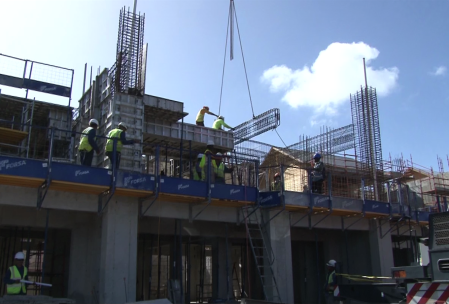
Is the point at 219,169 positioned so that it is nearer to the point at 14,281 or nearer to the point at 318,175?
the point at 318,175

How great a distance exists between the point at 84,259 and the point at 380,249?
38.9ft

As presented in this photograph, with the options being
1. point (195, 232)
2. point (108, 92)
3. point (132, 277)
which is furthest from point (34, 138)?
point (132, 277)

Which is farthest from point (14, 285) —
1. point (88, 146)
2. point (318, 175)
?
point (318, 175)

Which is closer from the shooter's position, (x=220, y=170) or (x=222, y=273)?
(x=220, y=170)

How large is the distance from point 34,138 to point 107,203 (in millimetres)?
7953

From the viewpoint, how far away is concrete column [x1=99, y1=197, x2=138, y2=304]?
12.3m

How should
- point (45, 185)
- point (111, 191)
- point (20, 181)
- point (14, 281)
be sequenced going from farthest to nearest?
point (111, 191)
point (45, 185)
point (20, 181)
point (14, 281)

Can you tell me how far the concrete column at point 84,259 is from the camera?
13.6 meters

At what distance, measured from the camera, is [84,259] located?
1442 centimetres

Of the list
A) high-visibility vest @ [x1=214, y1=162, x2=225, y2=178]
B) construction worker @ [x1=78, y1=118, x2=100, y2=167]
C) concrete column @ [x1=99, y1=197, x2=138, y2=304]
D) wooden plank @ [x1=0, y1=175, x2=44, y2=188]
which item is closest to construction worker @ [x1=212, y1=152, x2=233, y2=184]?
high-visibility vest @ [x1=214, y1=162, x2=225, y2=178]

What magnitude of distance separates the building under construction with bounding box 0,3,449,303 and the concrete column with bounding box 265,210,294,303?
0.13 feet

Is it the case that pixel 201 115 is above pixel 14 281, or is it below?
above

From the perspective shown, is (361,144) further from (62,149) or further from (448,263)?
(448,263)

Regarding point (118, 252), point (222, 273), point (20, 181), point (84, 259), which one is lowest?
point (222, 273)
